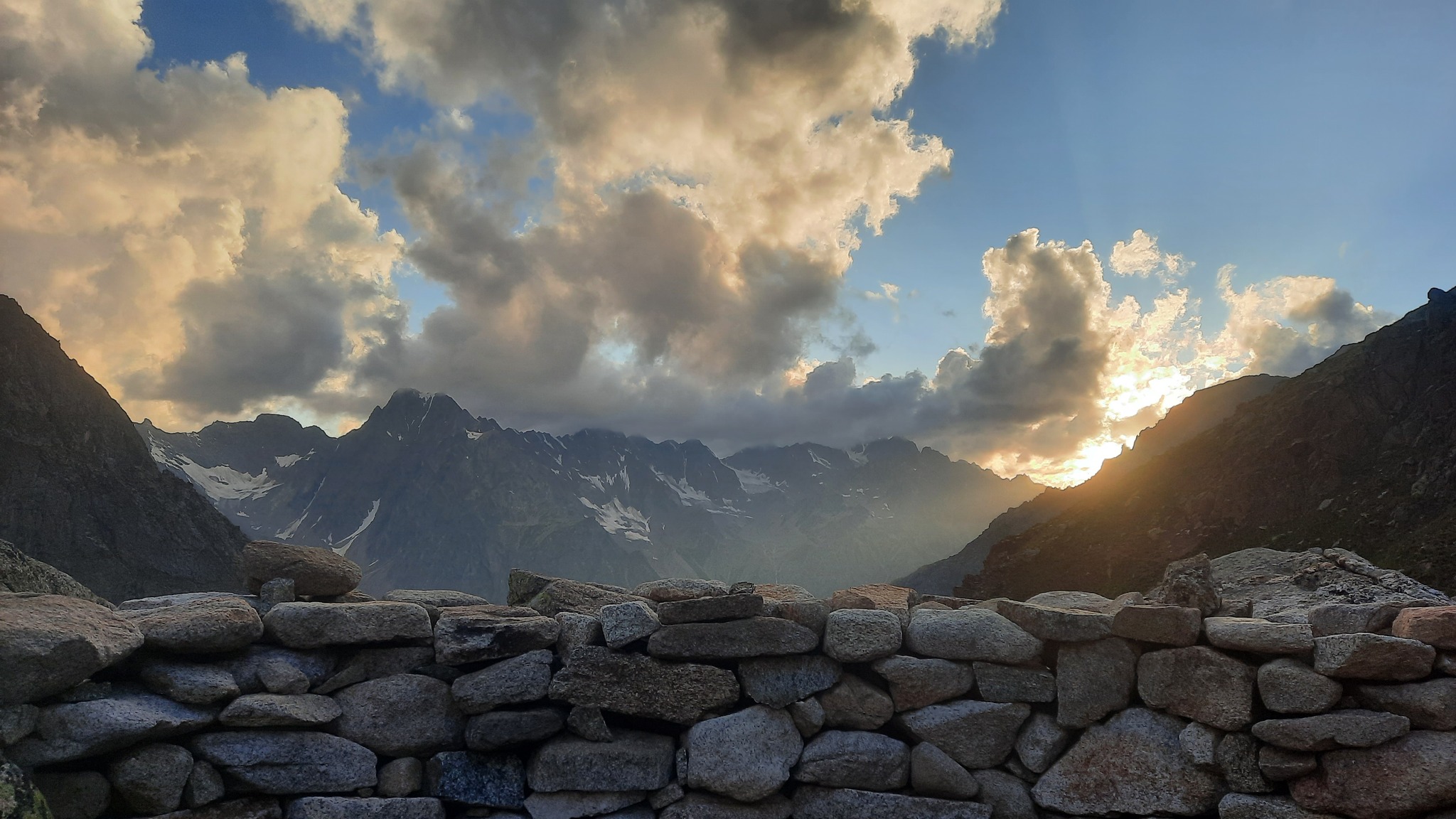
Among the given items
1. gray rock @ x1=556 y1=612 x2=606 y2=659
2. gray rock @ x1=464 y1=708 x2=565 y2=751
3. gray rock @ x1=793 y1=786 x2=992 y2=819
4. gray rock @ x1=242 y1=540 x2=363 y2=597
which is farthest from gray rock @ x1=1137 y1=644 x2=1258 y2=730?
gray rock @ x1=242 y1=540 x2=363 y2=597

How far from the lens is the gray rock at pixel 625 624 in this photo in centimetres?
962

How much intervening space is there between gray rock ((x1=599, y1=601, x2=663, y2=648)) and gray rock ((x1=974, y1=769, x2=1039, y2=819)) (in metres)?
4.58

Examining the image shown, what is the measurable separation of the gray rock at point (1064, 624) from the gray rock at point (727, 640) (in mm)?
2994

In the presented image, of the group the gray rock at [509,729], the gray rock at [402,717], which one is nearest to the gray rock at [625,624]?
the gray rock at [509,729]

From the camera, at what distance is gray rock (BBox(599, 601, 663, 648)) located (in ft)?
31.6

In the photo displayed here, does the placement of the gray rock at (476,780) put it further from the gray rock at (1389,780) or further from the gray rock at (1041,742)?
the gray rock at (1389,780)

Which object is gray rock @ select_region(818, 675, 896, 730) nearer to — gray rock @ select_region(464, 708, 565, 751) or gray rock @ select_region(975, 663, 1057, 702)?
gray rock @ select_region(975, 663, 1057, 702)

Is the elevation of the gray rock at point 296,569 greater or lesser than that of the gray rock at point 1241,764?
greater

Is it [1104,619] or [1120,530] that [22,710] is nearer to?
[1104,619]

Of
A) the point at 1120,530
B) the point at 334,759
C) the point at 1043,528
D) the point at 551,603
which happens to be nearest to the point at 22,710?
the point at 334,759

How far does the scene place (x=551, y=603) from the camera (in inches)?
443

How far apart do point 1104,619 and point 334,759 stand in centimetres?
961

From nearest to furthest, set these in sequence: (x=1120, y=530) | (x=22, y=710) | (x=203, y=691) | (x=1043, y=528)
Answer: (x=22, y=710), (x=203, y=691), (x=1120, y=530), (x=1043, y=528)

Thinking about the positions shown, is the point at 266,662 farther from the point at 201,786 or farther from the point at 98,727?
the point at 98,727
